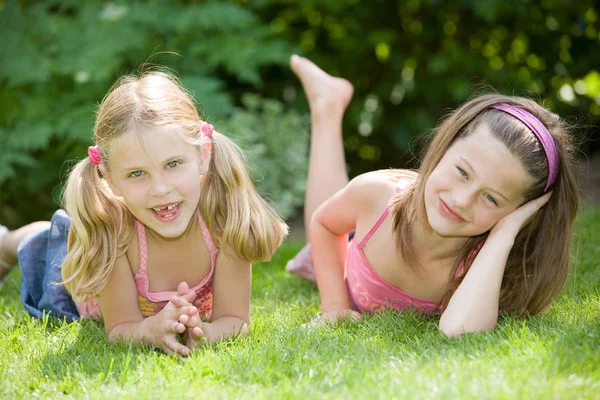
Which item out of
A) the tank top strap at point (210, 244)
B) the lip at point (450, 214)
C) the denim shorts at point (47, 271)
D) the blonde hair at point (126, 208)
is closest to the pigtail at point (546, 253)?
the lip at point (450, 214)

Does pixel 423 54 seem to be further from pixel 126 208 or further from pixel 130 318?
pixel 130 318

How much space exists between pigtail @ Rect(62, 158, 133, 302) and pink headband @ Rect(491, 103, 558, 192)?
149cm

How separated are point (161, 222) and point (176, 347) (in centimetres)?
48

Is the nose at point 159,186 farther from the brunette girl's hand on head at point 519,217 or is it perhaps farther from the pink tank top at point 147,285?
the brunette girl's hand on head at point 519,217

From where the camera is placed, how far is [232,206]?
3004 mm

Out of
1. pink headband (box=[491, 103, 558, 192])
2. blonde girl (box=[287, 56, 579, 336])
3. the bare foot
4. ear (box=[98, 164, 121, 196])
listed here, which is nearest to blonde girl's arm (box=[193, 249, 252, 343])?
blonde girl (box=[287, 56, 579, 336])

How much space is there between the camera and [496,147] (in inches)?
108

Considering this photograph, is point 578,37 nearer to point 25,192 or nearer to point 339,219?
point 339,219

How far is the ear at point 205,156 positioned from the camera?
2936mm

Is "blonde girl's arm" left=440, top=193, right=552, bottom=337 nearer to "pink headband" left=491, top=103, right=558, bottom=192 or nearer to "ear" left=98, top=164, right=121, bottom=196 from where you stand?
"pink headband" left=491, top=103, right=558, bottom=192

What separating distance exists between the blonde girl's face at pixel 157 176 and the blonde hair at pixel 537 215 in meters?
0.87

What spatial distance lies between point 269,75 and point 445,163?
3705 millimetres

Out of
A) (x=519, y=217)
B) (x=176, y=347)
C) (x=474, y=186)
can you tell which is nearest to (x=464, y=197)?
(x=474, y=186)

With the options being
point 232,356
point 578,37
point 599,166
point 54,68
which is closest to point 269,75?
point 54,68
